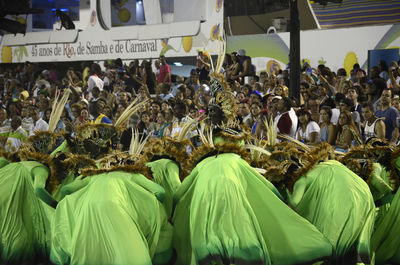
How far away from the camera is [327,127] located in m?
6.70

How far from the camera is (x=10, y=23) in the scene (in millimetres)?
15344

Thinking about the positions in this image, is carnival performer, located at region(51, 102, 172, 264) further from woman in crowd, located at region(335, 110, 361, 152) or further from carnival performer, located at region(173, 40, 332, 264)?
woman in crowd, located at region(335, 110, 361, 152)

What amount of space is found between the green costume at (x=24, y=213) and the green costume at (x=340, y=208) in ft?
6.38

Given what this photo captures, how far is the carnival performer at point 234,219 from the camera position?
3572mm

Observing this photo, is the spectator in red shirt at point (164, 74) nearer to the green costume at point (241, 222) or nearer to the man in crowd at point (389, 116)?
the man in crowd at point (389, 116)

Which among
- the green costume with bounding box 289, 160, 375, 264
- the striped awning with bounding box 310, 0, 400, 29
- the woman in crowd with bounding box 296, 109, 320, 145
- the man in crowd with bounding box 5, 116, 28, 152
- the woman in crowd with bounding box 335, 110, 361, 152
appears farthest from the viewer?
the striped awning with bounding box 310, 0, 400, 29

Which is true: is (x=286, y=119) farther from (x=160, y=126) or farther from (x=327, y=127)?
(x=160, y=126)

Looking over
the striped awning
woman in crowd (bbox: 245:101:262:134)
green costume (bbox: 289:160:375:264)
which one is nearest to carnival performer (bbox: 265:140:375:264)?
green costume (bbox: 289:160:375:264)

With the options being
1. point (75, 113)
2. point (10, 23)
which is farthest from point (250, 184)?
point (10, 23)

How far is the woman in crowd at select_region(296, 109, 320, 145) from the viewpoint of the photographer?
687cm

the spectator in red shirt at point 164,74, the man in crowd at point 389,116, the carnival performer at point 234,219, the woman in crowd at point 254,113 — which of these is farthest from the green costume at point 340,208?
the spectator in red shirt at point 164,74

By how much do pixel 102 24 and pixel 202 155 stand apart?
1041 centimetres

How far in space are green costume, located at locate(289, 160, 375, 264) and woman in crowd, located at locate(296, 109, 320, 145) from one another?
2855 millimetres

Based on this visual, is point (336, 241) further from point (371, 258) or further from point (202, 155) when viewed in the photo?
point (202, 155)
